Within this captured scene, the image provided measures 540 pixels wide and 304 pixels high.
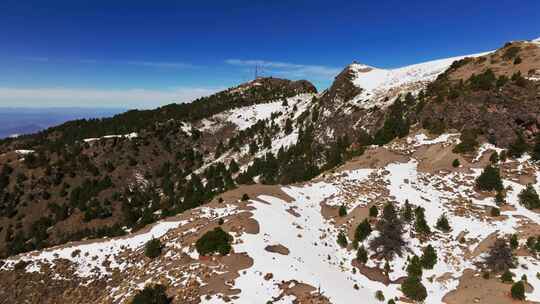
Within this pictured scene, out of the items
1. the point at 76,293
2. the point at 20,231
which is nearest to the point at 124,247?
the point at 76,293

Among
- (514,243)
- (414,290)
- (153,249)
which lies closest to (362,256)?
(414,290)

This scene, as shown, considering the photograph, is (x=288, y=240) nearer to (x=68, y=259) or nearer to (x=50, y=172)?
(x=68, y=259)

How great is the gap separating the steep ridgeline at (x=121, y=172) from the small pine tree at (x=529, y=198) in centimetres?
5154

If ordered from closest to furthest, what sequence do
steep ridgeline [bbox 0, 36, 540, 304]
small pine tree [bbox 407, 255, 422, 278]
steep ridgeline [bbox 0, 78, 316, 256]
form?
1. steep ridgeline [bbox 0, 36, 540, 304]
2. small pine tree [bbox 407, 255, 422, 278]
3. steep ridgeline [bbox 0, 78, 316, 256]

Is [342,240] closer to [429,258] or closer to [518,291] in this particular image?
[429,258]

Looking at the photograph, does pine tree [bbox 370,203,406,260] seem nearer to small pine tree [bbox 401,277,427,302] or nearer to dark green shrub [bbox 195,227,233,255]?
small pine tree [bbox 401,277,427,302]

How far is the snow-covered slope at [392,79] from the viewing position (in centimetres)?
7375

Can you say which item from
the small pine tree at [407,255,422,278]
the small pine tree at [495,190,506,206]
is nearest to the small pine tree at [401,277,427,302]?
the small pine tree at [407,255,422,278]

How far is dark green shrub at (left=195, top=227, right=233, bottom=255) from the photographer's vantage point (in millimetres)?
26225

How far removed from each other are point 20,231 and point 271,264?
85926mm

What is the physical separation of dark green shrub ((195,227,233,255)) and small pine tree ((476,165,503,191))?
30995mm

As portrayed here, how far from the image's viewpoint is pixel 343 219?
35.0 metres

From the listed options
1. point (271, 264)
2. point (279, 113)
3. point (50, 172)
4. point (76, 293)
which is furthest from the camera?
point (279, 113)

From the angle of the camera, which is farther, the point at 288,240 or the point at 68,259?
the point at 68,259
